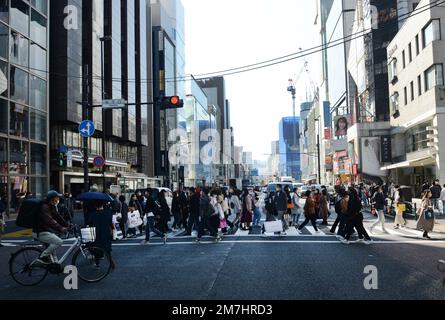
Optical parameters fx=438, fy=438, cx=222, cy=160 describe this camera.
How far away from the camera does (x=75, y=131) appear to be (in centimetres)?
4044

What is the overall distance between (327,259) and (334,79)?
84.7m

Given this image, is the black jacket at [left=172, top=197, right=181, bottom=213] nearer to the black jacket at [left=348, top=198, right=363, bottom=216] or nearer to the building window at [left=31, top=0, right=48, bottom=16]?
the black jacket at [left=348, top=198, right=363, bottom=216]

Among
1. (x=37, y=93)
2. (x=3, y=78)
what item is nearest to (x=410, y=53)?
(x=37, y=93)

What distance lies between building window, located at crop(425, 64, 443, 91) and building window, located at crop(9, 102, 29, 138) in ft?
91.3

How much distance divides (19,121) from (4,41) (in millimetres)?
5144

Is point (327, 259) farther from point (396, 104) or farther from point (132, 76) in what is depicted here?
point (132, 76)

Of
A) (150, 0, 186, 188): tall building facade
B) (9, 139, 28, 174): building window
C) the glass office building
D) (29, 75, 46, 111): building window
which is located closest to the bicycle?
the glass office building

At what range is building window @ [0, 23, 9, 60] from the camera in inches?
1070

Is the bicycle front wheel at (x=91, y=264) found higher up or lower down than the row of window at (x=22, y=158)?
lower down

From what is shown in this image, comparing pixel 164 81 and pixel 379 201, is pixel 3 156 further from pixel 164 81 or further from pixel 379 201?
pixel 164 81

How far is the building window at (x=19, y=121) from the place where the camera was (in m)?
28.3

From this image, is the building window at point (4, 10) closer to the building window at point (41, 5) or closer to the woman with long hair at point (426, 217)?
the building window at point (41, 5)

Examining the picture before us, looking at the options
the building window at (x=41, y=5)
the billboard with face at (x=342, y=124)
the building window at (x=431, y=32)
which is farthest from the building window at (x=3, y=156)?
the billboard with face at (x=342, y=124)

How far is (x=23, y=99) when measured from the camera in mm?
29547
